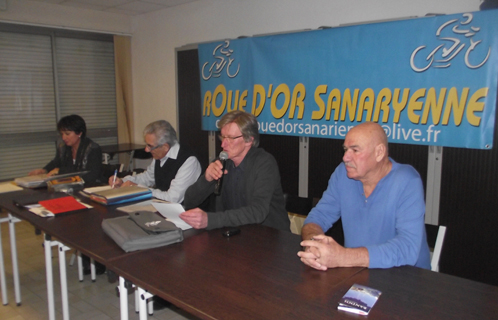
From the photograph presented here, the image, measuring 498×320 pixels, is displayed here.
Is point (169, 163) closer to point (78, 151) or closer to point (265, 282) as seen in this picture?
point (78, 151)

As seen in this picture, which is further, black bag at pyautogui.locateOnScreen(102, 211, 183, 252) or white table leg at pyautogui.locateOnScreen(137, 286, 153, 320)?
black bag at pyautogui.locateOnScreen(102, 211, 183, 252)

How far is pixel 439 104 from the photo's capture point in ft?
9.80

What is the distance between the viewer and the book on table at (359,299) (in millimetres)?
1252

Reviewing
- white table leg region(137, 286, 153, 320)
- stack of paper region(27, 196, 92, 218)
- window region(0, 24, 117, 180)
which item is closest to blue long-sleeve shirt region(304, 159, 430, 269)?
white table leg region(137, 286, 153, 320)

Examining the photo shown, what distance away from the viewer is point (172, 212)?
7.34ft

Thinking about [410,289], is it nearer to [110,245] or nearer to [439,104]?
[110,245]

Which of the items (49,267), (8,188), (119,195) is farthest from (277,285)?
(8,188)

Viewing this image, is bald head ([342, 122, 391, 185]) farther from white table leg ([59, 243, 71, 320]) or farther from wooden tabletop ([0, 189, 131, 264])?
white table leg ([59, 243, 71, 320])

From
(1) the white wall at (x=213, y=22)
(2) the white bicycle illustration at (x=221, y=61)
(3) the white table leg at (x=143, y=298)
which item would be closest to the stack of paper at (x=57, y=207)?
(3) the white table leg at (x=143, y=298)

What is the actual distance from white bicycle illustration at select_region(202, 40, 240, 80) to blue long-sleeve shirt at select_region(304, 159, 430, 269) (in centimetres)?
269

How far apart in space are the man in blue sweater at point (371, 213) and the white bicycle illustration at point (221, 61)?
2757 mm

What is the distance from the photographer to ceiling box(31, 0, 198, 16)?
510 cm

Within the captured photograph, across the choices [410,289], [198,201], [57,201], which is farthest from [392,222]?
[57,201]

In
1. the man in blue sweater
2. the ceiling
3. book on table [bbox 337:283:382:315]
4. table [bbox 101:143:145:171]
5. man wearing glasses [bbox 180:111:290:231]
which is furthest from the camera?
table [bbox 101:143:145:171]
